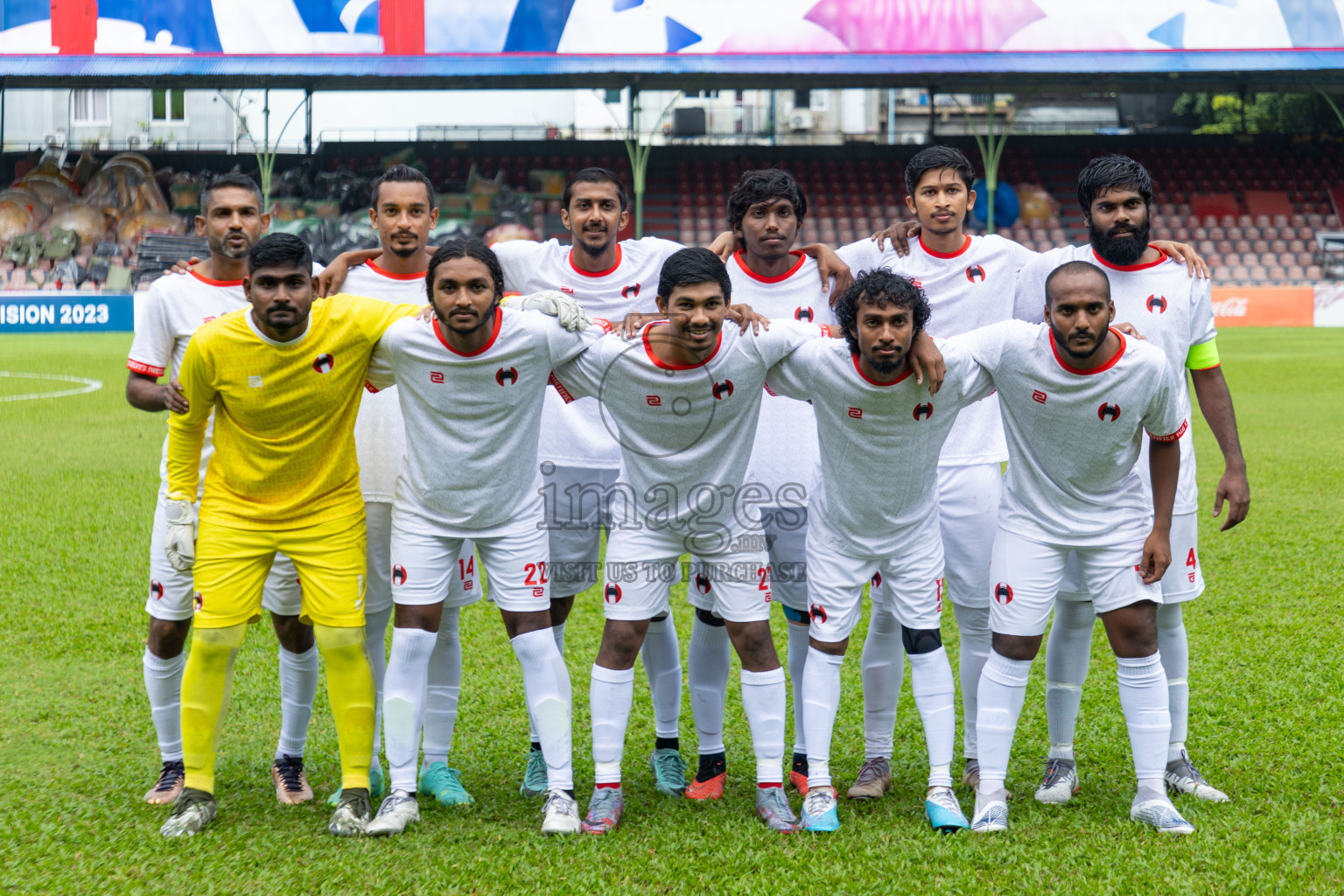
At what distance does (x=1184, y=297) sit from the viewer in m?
4.00

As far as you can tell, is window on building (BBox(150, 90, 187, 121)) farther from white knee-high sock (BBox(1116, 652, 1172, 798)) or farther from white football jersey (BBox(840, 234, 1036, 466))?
white knee-high sock (BBox(1116, 652, 1172, 798))

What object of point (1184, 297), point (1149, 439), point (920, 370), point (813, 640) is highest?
point (1184, 297)

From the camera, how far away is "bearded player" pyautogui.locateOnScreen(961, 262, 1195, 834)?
362cm

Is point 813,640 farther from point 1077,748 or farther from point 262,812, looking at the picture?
point 262,812

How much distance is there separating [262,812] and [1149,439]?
320 centimetres

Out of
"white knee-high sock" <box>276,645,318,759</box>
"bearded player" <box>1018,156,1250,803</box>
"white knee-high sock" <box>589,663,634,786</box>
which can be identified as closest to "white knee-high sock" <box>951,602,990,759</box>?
"bearded player" <box>1018,156,1250,803</box>

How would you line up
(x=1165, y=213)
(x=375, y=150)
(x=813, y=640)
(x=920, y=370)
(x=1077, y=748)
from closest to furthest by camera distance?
(x=920, y=370) → (x=813, y=640) → (x=1077, y=748) → (x=1165, y=213) → (x=375, y=150)

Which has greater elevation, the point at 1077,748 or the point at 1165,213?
the point at 1165,213

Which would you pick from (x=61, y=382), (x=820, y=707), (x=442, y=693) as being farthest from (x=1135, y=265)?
(x=61, y=382)

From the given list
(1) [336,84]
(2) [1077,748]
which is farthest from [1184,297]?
(1) [336,84]

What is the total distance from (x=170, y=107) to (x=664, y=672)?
148 ft

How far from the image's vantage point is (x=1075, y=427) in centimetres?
366

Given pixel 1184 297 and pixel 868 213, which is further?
pixel 868 213

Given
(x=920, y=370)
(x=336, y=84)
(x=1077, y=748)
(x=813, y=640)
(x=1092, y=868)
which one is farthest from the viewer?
(x=336, y=84)
